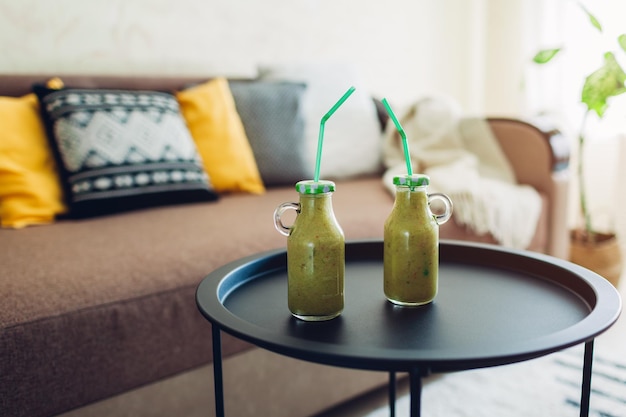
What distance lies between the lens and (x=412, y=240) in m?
0.73

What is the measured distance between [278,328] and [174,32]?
1.62 m

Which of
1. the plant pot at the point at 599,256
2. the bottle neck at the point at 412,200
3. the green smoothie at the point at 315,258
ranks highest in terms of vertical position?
the bottle neck at the point at 412,200

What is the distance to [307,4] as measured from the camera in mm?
2438

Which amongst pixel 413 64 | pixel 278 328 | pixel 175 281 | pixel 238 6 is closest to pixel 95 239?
pixel 175 281

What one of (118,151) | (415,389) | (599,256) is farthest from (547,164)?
(415,389)

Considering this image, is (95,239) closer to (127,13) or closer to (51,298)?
(51,298)

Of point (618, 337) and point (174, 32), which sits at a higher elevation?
point (174, 32)

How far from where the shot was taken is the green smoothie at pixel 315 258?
70 centimetres

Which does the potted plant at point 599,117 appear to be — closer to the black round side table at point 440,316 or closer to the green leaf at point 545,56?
the green leaf at point 545,56

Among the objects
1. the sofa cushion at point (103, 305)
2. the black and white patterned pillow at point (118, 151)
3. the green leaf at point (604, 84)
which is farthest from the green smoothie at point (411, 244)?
the green leaf at point (604, 84)

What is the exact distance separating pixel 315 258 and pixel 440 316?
195 millimetres

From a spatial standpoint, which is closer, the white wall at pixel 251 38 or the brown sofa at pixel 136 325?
the brown sofa at pixel 136 325

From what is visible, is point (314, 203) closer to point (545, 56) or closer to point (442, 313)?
point (442, 313)

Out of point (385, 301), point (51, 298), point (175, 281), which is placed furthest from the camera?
point (175, 281)
